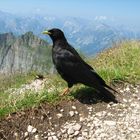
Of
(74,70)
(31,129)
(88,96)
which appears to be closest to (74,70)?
(74,70)

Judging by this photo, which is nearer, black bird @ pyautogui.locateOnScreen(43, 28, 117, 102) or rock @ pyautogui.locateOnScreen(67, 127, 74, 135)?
rock @ pyautogui.locateOnScreen(67, 127, 74, 135)

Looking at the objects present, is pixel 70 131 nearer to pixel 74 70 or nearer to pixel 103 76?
pixel 74 70

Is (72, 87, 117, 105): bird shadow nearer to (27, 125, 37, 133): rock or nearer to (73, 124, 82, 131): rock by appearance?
(73, 124, 82, 131): rock

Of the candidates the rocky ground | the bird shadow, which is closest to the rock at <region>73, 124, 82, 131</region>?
the rocky ground

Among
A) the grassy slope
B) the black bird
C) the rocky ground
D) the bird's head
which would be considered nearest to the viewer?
the rocky ground

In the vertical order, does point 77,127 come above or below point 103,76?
below

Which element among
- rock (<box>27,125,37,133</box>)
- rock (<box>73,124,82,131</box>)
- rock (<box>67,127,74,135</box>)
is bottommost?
rock (<box>27,125,37,133</box>)

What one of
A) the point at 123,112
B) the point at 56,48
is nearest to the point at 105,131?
the point at 123,112
